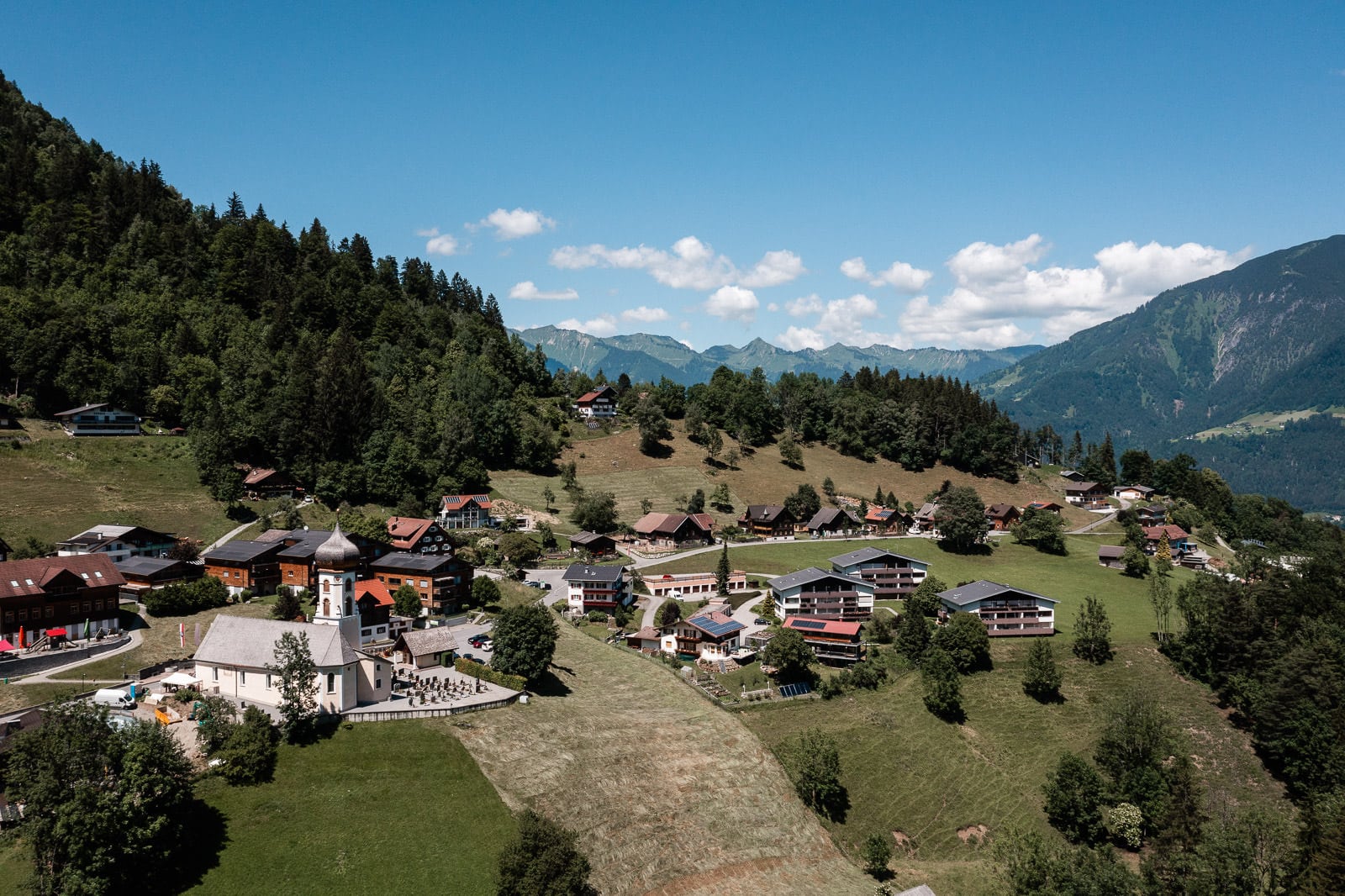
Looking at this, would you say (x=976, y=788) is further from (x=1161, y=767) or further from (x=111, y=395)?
(x=111, y=395)

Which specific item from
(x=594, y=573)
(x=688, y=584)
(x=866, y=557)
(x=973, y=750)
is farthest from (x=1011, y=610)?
(x=594, y=573)

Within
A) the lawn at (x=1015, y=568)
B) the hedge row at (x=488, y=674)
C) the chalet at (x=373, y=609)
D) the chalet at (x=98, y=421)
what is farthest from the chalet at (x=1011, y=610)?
the chalet at (x=98, y=421)

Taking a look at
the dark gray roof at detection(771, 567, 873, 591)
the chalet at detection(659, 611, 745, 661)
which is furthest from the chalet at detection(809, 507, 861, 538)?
the chalet at detection(659, 611, 745, 661)

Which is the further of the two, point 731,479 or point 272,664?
point 731,479

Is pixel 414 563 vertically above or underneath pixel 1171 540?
above

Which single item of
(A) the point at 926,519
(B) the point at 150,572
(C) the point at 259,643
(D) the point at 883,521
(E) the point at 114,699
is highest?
(B) the point at 150,572

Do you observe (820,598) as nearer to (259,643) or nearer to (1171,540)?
(259,643)

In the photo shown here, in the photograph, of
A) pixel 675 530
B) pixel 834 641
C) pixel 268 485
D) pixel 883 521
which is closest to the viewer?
pixel 834 641
